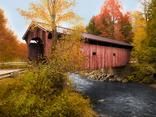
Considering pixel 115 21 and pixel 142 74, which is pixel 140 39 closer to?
pixel 142 74

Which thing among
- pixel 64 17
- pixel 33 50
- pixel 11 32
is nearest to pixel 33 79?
pixel 64 17

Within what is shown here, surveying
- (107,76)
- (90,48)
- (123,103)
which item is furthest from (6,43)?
(123,103)

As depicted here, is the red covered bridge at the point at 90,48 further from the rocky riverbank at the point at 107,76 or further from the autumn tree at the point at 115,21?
the autumn tree at the point at 115,21

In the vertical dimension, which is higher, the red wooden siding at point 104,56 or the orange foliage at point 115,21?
the orange foliage at point 115,21

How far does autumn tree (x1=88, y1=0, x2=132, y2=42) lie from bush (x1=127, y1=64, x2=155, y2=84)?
469 inches

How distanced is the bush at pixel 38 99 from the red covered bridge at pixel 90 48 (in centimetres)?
780

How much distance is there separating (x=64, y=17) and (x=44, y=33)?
4.18 meters

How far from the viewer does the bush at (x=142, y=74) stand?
32303 millimetres

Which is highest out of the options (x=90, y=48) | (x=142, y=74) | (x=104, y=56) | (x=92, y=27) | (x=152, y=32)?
(x=92, y=27)

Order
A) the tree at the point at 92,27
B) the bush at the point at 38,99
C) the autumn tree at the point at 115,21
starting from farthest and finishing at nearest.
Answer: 1. the tree at the point at 92,27
2. the autumn tree at the point at 115,21
3. the bush at the point at 38,99

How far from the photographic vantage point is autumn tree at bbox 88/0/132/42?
47.0 metres

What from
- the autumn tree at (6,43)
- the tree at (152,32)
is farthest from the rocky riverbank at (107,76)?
the autumn tree at (6,43)

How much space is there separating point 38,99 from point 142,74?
22.8m

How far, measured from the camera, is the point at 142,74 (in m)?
33.7
